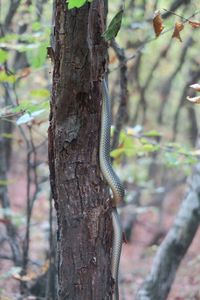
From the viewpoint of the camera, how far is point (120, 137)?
13.5 feet

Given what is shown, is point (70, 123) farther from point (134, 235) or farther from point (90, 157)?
point (134, 235)

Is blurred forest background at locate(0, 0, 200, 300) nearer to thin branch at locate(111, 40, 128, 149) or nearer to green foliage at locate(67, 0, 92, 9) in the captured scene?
thin branch at locate(111, 40, 128, 149)

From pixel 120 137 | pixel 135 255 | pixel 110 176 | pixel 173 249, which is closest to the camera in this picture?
pixel 110 176

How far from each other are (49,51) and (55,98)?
212 mm

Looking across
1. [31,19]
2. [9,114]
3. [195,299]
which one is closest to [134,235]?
[195,299]

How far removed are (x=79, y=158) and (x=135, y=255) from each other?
1035cm

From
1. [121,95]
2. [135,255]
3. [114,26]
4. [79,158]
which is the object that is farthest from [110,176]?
[135,255]

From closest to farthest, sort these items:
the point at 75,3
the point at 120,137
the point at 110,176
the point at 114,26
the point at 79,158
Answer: the point at 75,3
the point at 114,26
the point at 79,158
the point at 110,176
the point at 120,137

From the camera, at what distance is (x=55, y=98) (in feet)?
7.48

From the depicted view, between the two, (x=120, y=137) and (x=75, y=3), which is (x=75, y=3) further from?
(x=120, y=137)

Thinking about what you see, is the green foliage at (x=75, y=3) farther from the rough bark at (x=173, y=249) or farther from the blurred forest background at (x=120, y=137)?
the rough bark at (x=173, y=249)

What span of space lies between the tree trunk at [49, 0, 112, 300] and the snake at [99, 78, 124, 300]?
3 cm

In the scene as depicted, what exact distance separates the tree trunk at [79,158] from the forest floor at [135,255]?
1801mm

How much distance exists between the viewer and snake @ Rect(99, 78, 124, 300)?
240 cm
